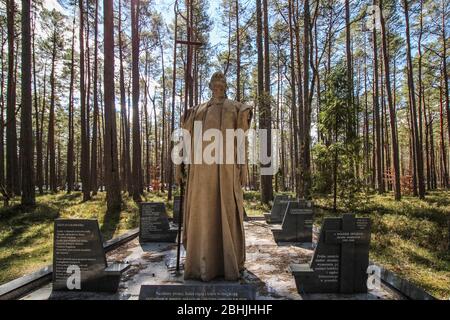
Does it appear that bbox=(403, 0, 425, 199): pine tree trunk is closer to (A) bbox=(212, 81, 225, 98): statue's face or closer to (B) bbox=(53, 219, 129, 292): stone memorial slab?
(A) bbox=(212, 81, 225, 98): statue's face

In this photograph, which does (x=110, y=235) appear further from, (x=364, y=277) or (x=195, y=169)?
(x=364, y=277)

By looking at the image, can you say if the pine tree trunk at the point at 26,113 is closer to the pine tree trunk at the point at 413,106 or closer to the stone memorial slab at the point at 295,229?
the stone memorial slab at the point at 295,229

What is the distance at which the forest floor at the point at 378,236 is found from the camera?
6105mm

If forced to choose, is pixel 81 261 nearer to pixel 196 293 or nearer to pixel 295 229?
pixel 196 293

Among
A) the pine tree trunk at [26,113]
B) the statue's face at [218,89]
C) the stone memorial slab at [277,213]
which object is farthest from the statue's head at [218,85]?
the pine tree trunk at [26,113]

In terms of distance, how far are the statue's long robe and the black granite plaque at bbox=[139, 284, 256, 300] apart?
1.17 m

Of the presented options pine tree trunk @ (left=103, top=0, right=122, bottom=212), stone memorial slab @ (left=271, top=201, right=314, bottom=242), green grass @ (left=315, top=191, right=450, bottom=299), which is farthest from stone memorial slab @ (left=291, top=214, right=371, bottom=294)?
pine tree trunk @ (left=103, top=0, right=122, bottom=212)

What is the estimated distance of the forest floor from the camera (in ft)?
20.0

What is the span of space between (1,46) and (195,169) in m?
24.6

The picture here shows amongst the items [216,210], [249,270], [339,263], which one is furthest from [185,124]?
[339,263]

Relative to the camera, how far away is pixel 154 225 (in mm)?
8023

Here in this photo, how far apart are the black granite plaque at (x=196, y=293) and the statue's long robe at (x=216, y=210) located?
117cm
